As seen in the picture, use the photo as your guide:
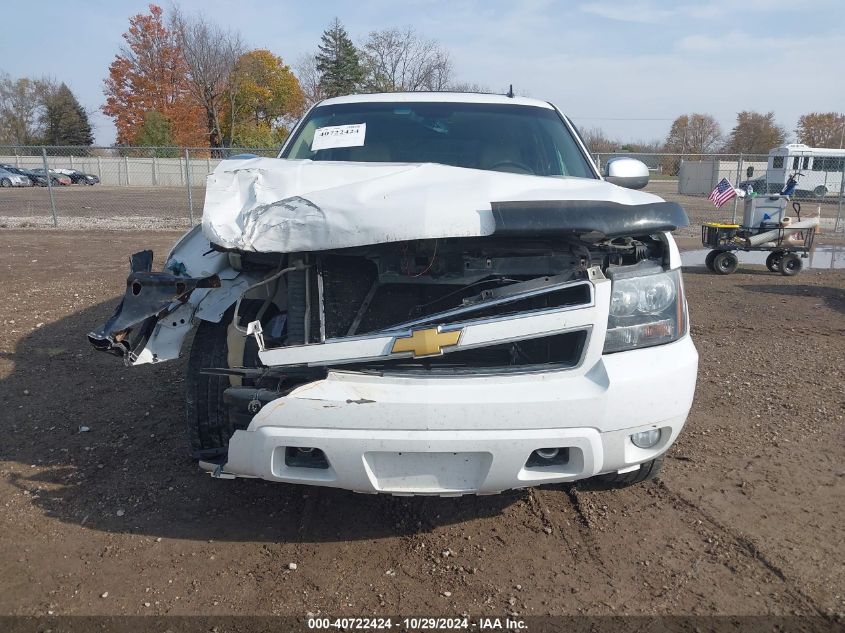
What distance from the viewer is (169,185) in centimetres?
3350

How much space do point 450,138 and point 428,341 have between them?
198 cm

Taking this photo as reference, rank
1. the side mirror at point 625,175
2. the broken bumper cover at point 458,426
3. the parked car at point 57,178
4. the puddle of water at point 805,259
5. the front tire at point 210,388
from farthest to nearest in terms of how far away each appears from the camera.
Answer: the parked car at point 57,178 → the puddle of water at point 805,259 → the side mirror at point 625,175 → the front tire at point 210,388 → the broken bumper cover at point 458,426

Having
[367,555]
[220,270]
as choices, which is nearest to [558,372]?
[367,555]

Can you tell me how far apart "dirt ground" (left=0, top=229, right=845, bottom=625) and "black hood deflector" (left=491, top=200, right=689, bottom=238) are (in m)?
1.32

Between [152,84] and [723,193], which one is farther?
[152,84]

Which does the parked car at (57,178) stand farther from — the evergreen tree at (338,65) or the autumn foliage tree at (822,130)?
the autumn foliage tree at (822,130)

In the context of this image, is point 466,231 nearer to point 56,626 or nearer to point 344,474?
point 344,474

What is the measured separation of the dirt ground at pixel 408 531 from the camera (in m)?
2.37

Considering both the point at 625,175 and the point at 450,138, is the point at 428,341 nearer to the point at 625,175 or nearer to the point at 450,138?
the point at 450,138

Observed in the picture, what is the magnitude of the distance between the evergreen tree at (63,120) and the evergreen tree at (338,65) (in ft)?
66.9

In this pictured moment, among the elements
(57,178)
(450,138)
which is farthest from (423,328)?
(57,178)

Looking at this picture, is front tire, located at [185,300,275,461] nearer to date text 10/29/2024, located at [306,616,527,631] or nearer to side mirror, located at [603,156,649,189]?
date text 10/29/2024, located at [306,616,527,631]

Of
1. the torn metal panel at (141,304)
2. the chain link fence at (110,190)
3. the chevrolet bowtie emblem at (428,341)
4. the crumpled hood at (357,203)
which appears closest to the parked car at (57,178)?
the chain link fence at (110,190)

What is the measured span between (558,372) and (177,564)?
167 cm
